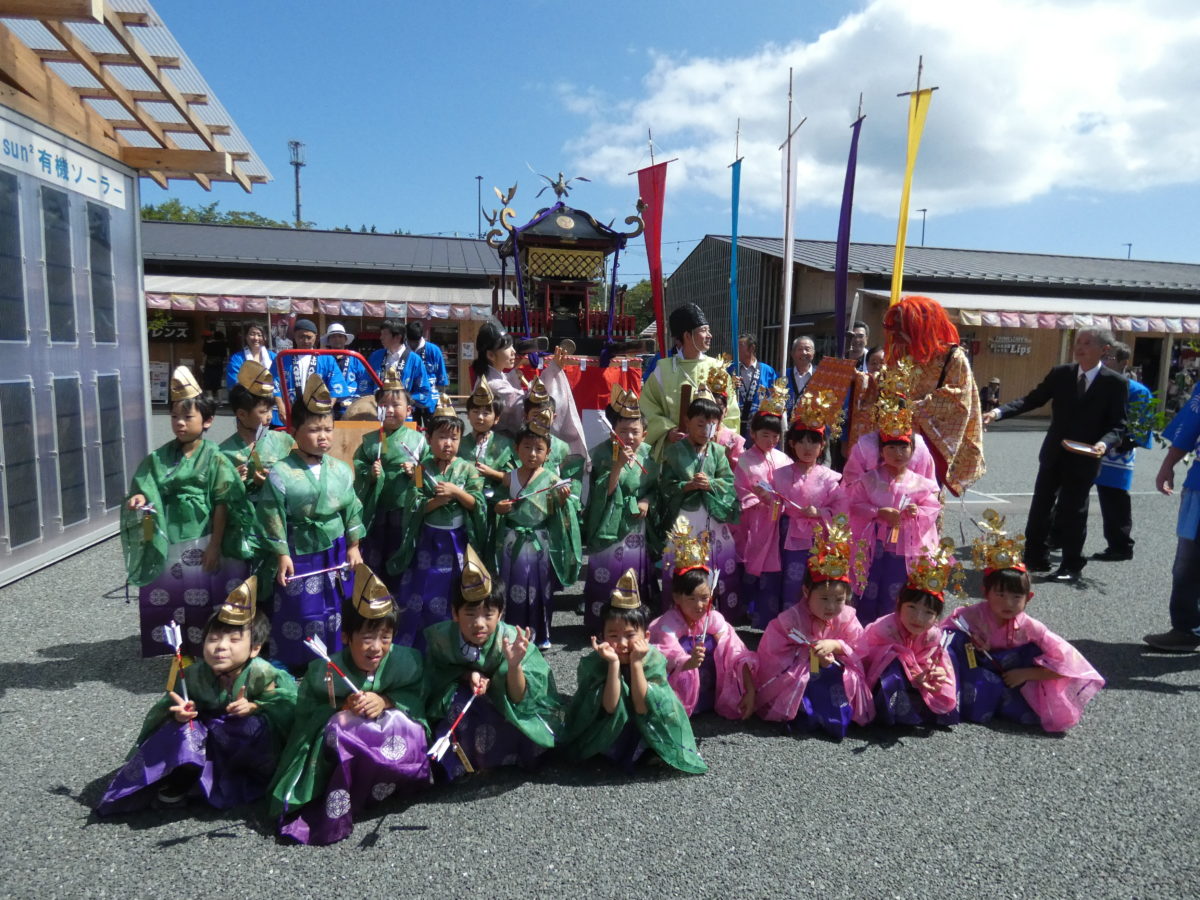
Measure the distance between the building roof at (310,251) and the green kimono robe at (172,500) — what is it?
51.8 feet

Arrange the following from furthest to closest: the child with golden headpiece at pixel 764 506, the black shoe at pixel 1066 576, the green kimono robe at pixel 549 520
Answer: the black shoe at pixel 1066 576, the child with golden headpiece at pixel 764 506, the green kimono robe at pixel 549 520

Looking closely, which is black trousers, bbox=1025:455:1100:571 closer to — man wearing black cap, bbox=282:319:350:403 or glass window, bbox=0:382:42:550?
man wearing black cap, bbox=282:319:350:403

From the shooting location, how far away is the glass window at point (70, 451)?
5480 millimetres

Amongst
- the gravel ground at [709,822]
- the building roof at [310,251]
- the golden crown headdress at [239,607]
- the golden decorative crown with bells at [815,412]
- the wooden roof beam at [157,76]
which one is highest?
the building roof at [310,251]

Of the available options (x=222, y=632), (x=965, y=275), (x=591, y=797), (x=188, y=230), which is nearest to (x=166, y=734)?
(x=222, y=632)

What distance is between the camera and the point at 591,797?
2.71 metres

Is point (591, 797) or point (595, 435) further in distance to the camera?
point (595, 435)

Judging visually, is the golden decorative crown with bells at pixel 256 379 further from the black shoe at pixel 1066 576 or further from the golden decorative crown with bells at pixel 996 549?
the black shoe at pixel 1066 576

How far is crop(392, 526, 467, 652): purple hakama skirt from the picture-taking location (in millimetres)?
3793

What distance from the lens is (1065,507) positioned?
536 centimetres

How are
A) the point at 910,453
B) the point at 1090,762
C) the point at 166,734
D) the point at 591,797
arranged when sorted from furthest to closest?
1. the point at 910,453
2. the point at 1090,762
3. the point at 591,797
4. the point at 166,734

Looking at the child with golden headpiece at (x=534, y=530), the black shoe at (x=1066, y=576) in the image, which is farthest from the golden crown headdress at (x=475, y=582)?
the black shoe at (x=1066, y=576)

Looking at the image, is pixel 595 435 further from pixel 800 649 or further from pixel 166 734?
pixel 166 734

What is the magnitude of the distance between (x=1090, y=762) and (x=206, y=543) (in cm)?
400
